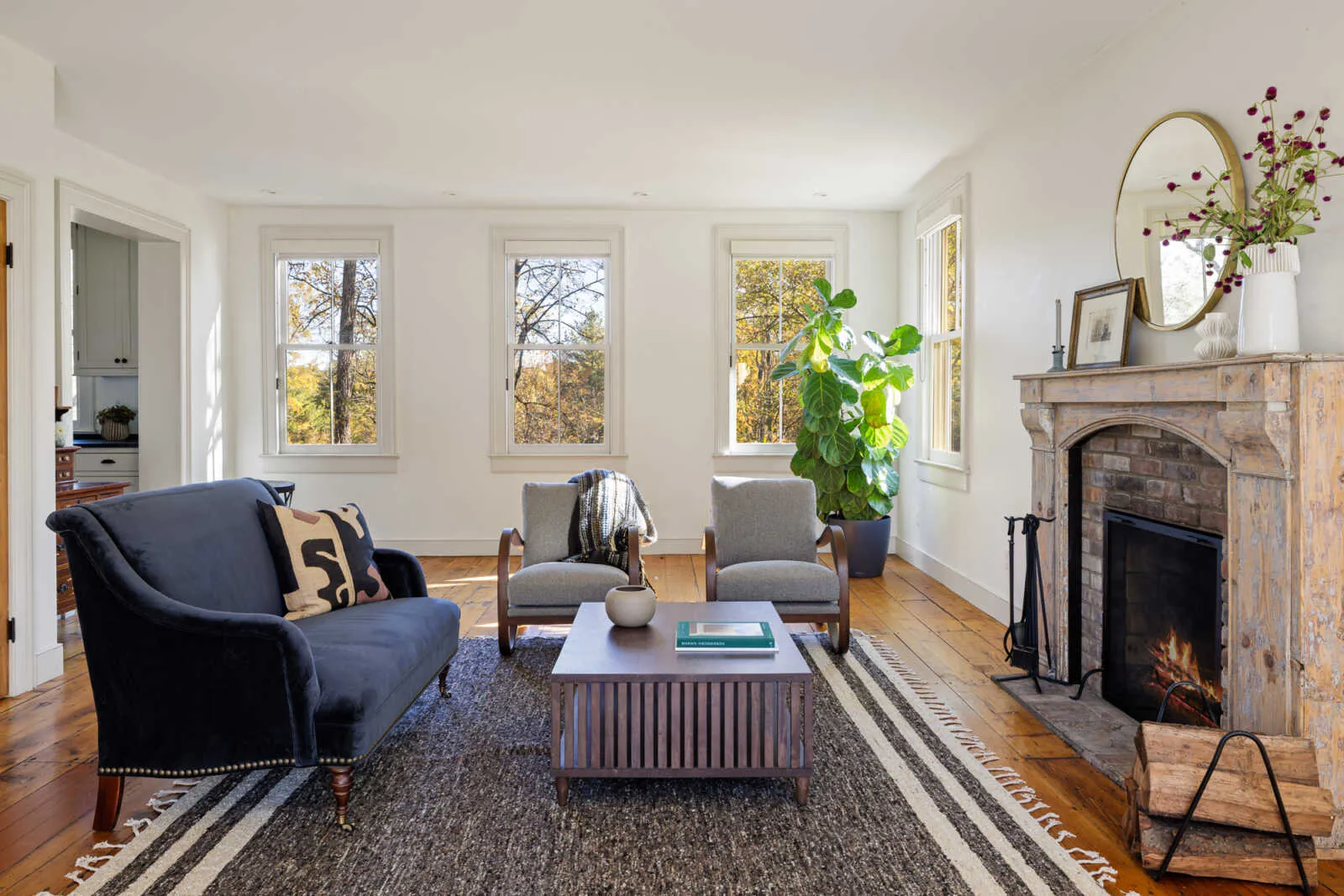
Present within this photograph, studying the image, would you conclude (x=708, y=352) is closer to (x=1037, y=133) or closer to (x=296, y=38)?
(x=1037, y=133)

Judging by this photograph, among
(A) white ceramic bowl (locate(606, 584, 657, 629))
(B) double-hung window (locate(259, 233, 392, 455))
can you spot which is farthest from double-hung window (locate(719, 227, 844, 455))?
(A) white ceramic bowl (locate(606, 584, 657, 629))

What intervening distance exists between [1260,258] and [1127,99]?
55.4 inches

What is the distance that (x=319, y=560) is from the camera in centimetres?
313

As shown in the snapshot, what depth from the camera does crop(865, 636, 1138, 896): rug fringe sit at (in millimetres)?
2180

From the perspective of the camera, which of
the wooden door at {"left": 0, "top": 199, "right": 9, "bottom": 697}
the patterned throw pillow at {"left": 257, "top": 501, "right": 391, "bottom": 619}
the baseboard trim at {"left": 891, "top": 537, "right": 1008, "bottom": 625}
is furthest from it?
the baseboard trim at {"left": 891, "top": 537, "right": 1008, "bottom": 625}

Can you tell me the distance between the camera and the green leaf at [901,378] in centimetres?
596

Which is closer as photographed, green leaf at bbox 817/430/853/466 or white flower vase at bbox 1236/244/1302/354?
white flower vase at bbox 1236/244/1302/354

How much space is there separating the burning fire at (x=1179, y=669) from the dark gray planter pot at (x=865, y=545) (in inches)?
111

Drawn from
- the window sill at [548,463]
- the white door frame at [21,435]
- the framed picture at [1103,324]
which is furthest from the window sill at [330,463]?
the framed picture at [1103,324]

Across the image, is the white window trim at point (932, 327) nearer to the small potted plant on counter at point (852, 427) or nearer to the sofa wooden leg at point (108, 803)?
the small potted plant on counter at point (852, 427)

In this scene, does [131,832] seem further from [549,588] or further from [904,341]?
[904,341]

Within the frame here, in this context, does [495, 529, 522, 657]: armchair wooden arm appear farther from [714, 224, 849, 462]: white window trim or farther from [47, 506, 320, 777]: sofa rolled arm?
[714, 224, 849, 462]: white window trim

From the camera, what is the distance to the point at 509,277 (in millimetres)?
6812

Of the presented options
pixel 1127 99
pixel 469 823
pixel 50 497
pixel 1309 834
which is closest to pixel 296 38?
pixel 50 497
